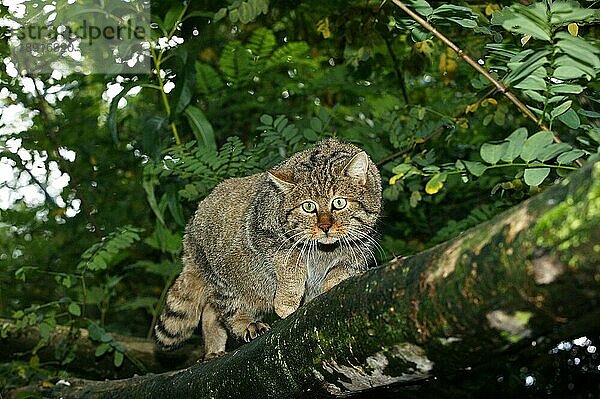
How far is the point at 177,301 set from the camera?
183 inches

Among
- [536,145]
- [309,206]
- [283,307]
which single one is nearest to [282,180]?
[309,206]

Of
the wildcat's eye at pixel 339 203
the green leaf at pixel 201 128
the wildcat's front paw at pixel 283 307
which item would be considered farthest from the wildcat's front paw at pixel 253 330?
the green leaf at pixel 201 128

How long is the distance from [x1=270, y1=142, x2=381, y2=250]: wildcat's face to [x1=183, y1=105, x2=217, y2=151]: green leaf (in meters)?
1.30

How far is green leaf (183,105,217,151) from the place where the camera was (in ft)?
17.3

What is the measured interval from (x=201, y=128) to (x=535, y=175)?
3.06 m

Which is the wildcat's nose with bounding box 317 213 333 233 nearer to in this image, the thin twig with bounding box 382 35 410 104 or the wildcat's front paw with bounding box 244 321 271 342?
the wildcat's front paw with bounding box 244 321 271 342

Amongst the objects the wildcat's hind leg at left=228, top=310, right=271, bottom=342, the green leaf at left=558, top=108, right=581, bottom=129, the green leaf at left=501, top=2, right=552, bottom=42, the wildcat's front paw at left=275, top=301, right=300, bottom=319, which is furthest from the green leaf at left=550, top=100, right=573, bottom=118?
the wildcat's hind leg at left=228, top=310, right=271, bottom=342

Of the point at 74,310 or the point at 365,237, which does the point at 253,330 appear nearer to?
the point at 365,237

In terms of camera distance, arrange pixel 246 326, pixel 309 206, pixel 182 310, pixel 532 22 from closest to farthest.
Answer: pixel 532 22 → pixel 309 206 → pixel 246 326 → pixel 182 310

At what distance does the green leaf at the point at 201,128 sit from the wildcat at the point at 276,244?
0.66 metres

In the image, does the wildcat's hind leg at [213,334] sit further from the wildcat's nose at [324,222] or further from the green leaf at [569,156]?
the green leaf at [569,156]

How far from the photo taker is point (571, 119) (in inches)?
113

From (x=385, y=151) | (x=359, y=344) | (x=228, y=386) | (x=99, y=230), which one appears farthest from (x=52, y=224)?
(x=359, y=344)

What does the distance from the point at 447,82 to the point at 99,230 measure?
3.37m
